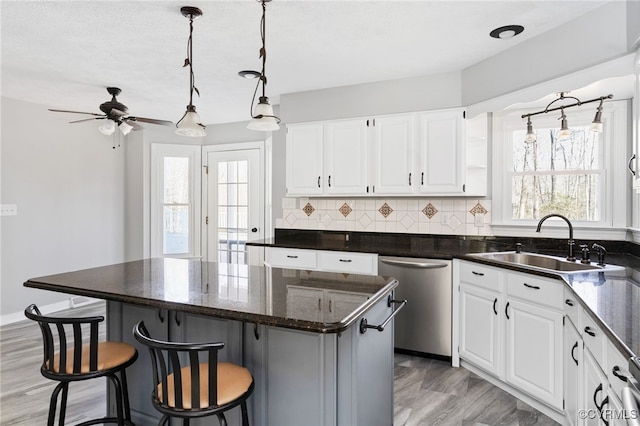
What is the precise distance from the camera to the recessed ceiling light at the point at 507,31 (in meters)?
2.65

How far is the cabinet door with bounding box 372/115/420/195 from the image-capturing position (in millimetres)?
3613

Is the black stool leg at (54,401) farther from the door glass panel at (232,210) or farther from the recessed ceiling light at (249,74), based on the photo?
the door glass panel at (232,210)

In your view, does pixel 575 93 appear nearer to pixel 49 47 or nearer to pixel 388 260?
pixel 388 260

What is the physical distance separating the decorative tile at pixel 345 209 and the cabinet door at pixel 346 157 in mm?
311

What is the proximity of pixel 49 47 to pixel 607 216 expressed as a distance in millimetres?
4623

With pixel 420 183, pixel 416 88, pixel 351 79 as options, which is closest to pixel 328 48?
pixel 351 79

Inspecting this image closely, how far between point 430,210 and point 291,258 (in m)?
1.43

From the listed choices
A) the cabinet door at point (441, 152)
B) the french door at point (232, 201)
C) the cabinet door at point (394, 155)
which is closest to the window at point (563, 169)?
the cabinet door at point (441, 152)

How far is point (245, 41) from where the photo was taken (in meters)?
2.90

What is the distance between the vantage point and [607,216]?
125 inches

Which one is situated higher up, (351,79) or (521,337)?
(351,79)

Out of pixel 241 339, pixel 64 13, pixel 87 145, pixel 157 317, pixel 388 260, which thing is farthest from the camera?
pixel 87 145

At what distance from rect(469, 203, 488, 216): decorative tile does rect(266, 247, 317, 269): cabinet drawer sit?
154cm

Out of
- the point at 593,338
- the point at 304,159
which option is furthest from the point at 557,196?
the point at 304,159
